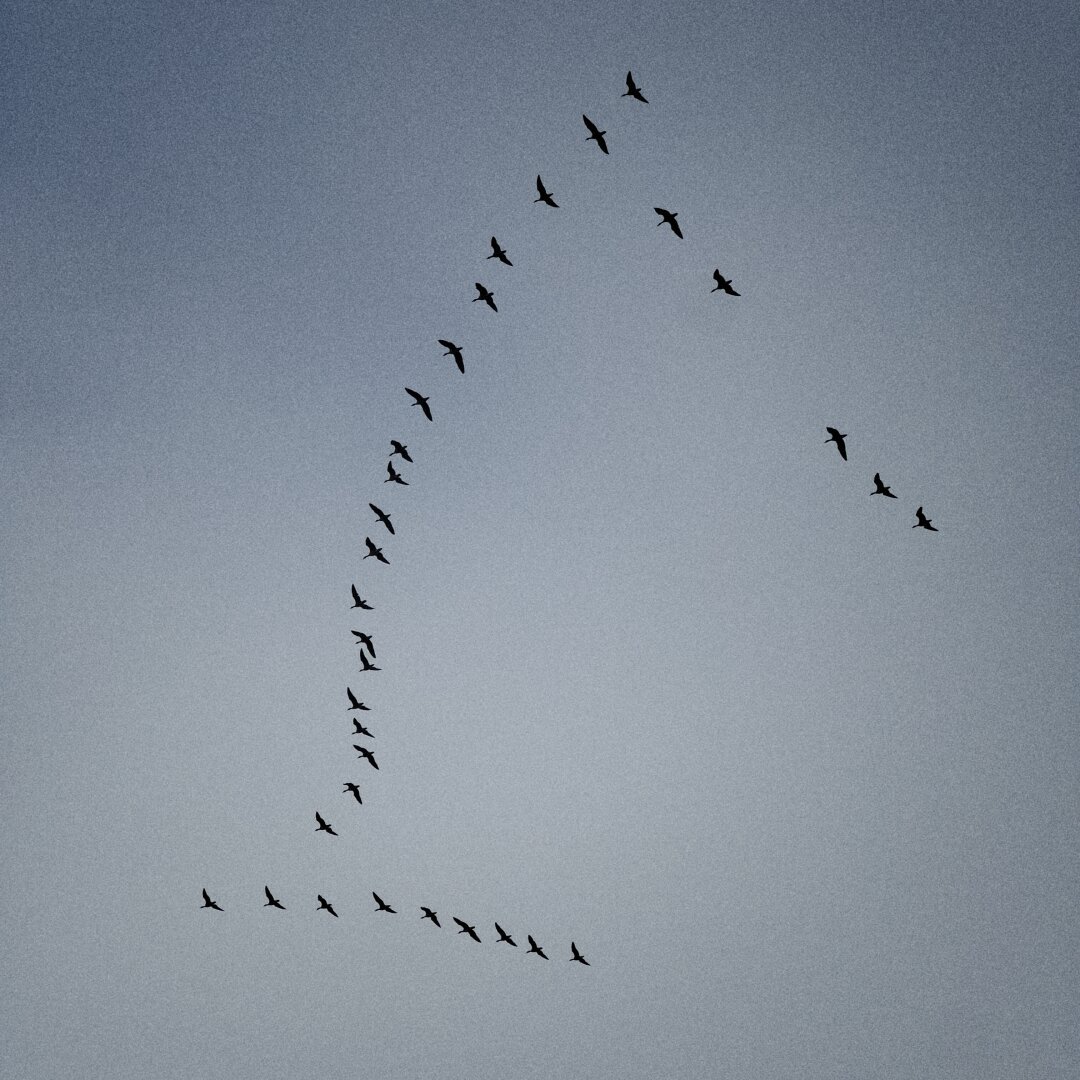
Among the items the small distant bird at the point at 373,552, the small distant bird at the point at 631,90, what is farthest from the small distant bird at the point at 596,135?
the small distant bird at the point at 373,552

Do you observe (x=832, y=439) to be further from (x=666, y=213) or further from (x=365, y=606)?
(x=365, y=606)

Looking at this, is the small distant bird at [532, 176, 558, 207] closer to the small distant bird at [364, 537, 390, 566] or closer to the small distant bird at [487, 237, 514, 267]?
the small distant bird at [487, 237, 514, 267]

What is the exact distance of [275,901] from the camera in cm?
7150

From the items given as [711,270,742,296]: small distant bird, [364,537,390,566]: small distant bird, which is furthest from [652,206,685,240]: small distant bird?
[364,537,390,566]: small distant bird

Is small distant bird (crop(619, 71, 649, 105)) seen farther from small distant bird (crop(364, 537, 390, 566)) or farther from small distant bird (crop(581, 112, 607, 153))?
small distant bird (crop(364, 537, 390, 566))

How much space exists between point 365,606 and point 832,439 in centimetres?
3562

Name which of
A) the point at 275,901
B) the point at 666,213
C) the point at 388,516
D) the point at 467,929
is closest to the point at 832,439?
the point at 666,213

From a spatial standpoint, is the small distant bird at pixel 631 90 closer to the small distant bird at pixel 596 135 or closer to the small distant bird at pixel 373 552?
the small distant bird at pixel 596 135

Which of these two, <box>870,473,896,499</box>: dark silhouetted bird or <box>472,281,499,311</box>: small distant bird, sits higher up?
<box>472,281,499,311</box>: small distant bird

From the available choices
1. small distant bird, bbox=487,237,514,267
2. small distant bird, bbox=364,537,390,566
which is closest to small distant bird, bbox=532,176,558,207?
small distant bird, bbox=487,237,514,267

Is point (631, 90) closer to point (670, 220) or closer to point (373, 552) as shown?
point (670, 220)

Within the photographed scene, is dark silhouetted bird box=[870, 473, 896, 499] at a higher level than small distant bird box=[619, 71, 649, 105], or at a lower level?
lower

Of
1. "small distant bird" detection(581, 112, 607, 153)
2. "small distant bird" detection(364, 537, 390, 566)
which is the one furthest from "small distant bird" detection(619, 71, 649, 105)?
"small distant bird" detection(364, 537, 390, 566)

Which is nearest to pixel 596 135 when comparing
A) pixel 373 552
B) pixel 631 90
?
pixel 631 90
